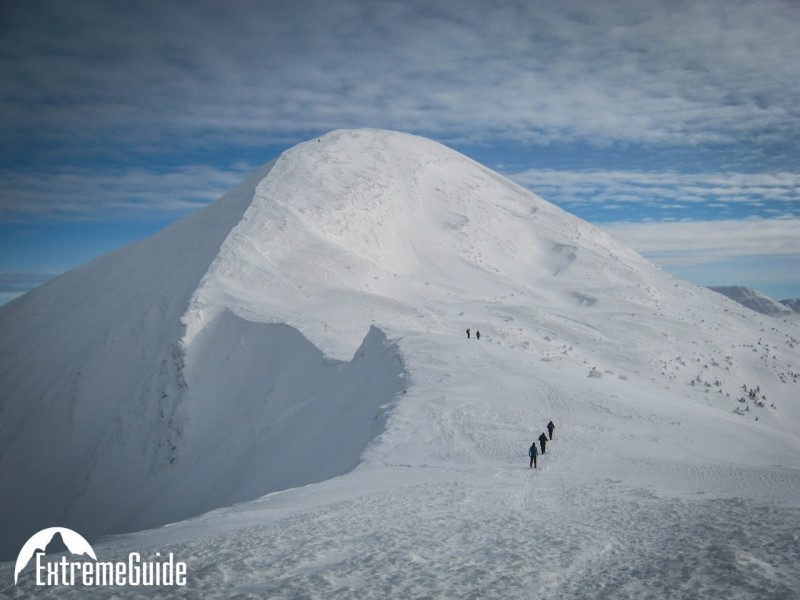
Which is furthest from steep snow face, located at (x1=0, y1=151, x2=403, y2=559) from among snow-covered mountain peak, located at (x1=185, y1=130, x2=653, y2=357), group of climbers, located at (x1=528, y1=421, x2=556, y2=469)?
group of climbers, located at (x1=528, y1=421, x2=556, y2=469)

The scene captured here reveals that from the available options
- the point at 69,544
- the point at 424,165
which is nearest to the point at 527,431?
the point at 69,544

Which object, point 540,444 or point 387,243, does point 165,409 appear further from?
point 387,243

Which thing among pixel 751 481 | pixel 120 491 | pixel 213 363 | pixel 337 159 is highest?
pixel 337 159

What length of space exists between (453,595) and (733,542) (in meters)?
5.04

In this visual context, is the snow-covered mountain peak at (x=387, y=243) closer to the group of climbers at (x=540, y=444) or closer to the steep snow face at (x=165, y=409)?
the steep snow face at (x=165, y=409)

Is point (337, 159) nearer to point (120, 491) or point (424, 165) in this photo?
point (424, 165)

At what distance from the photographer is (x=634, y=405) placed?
74.8ft

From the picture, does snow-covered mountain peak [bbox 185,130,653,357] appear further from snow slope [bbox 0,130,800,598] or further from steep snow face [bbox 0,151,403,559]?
steep snow face [bbox 0,151,403,559]

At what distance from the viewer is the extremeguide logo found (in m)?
8.57

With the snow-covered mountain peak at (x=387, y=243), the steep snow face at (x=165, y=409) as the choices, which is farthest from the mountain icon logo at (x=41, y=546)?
the snow-covered mountain peak at (x=387, y=243)

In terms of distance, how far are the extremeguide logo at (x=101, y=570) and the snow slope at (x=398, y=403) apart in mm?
409

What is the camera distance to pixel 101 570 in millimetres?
9102

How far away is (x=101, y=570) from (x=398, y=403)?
43.5 feet

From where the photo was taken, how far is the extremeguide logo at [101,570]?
8.57 metres
